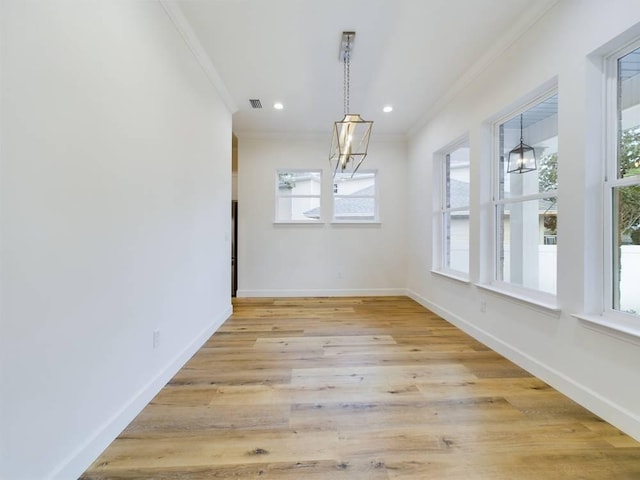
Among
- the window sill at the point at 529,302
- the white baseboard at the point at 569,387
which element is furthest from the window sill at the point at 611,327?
the white baseboard at the point at 569,387

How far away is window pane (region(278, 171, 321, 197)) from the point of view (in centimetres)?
502

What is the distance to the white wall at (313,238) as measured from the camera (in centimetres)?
488

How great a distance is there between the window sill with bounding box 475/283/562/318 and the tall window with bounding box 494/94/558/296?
0.35ft

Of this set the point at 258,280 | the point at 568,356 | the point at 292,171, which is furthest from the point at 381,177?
the point at 568,356

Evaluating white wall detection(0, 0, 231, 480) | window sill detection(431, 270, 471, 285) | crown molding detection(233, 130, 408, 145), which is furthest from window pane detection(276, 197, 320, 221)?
white wall detection(0, 0, 231, 480)

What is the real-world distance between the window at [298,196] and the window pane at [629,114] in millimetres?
3732

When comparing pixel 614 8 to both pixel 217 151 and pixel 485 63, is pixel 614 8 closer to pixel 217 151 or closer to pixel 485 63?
pixel 485 63

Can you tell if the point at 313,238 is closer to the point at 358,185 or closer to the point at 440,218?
the point at 358,185

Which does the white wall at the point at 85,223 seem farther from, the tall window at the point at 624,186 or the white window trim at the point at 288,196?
the tall window at the point at 624,186

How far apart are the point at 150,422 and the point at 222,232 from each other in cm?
214

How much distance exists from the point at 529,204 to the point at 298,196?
11.1 ft

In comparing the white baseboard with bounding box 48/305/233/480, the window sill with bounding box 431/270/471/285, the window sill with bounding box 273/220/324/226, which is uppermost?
the window sill with bounding box 273/220/324/226

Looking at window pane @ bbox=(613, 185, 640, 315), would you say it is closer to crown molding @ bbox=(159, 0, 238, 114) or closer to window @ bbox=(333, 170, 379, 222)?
crown molding @ bbox=(159, 0, 238, 114)

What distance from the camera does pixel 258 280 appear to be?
4.93 meters
